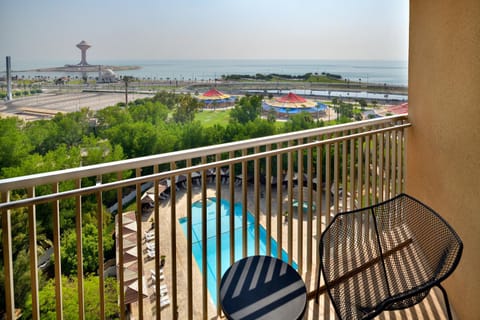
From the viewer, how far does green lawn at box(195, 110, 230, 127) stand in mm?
10040

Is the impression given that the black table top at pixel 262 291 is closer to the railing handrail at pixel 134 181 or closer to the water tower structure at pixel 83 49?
the railing handrail at pixel 134 181

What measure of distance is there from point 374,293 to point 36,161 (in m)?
8.35

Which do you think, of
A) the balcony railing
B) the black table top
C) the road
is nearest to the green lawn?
the road

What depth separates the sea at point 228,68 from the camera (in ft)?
22.9

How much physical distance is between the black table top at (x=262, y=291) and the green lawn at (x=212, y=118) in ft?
28.5

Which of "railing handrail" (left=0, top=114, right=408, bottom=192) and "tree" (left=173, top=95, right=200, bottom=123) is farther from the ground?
"tree" (left=173, top=95, right=200, bottom=123)

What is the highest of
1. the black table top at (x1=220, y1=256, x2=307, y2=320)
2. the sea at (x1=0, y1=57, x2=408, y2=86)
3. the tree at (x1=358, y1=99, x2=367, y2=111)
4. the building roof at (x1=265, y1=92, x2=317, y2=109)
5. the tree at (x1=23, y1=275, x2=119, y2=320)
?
the sea at (x1=0, y1=57, x2=408, y2=86)

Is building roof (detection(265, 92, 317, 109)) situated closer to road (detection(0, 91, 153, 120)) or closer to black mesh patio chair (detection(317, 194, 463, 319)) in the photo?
road (detection(0, 91, 153, 120))

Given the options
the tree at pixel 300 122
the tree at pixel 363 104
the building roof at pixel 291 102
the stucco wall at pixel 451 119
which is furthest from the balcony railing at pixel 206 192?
the building roof at pixel 291 102

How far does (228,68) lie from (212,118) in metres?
1.60

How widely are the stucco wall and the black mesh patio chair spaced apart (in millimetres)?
543

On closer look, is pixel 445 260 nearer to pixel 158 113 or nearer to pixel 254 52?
pixel 158 113

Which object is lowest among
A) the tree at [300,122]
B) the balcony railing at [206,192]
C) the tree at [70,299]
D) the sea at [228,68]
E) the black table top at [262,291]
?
the tree at [70,299]

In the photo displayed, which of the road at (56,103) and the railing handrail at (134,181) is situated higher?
the road at (56,103)
